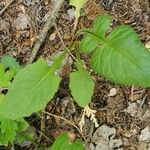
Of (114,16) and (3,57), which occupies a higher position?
(114,16)

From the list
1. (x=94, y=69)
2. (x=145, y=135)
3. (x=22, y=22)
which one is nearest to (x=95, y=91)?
(x=145, y=135)

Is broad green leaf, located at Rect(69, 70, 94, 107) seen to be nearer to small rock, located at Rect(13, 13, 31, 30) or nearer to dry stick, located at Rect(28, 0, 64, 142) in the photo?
dry stick, located at Rect(28, 0, 64, 142)

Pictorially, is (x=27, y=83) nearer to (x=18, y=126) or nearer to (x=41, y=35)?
(x=18, y=126)

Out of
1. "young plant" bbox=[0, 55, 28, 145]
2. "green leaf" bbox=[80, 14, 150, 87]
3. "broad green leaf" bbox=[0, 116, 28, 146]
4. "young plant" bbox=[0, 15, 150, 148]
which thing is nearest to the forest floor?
"young plant" bbox=[0, 55, 28, 145]

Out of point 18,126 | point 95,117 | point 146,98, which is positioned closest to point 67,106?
point 95,117

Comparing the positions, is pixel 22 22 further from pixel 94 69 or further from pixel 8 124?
pixel 94 69

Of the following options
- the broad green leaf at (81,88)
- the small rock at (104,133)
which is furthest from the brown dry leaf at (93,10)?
the small rock at (104,133)
